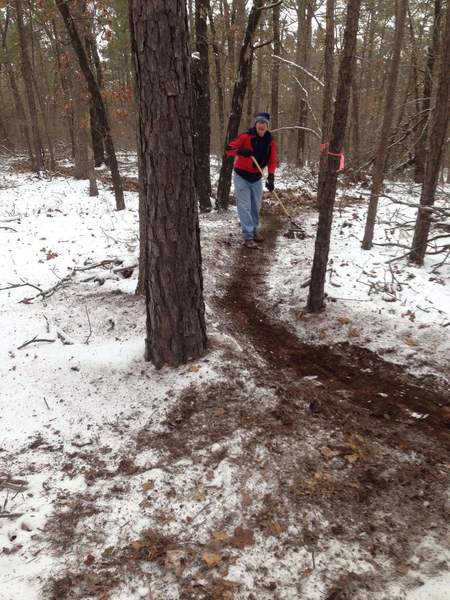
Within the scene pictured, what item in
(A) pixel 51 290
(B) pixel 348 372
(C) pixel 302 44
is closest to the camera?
(B) pixel 348 372

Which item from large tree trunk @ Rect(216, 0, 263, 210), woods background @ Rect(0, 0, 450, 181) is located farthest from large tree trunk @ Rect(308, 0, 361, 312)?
large tree trunk @ Rect(216, 0, 263, 210)

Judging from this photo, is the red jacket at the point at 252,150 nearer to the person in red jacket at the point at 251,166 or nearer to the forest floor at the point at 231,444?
the person in red jacket at the point at 251,166

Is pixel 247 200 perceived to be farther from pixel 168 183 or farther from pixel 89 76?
pixel 168 183

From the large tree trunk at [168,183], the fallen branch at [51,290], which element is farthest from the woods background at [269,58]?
the large tree trunk at [168,183]

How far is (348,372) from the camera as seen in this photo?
4.39 meters

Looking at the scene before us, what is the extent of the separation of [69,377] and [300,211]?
8.07 metres

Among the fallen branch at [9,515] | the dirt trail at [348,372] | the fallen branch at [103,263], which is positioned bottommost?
the fallen branch at [9,515]

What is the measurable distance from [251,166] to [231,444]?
5.65 m

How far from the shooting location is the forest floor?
7.89 ft

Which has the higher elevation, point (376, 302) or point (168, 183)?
point (168, 183)

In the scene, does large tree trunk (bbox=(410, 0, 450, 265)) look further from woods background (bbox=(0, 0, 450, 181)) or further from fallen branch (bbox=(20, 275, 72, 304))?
fallen branch (bbox=(20, 275, 72, 304))

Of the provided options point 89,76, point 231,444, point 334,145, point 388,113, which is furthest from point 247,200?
point 231,444

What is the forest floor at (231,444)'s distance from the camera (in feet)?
7.89

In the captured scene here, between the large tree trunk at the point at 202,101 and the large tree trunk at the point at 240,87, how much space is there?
417 mm
